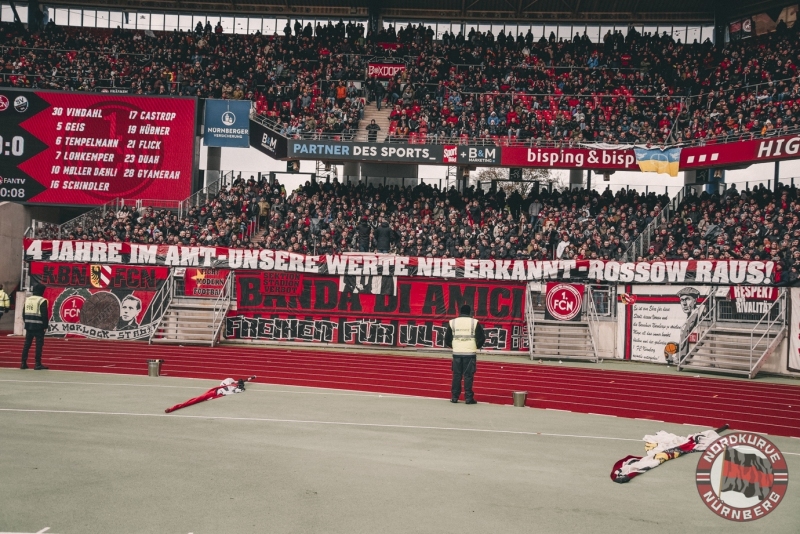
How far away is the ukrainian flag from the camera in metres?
33.5

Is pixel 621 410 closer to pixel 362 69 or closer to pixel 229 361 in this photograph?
pixel 229 361

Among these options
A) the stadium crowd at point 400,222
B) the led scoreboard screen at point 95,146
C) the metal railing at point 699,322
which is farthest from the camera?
the led scoreboard screen at point 95,146

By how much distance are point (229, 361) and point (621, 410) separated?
1090cm

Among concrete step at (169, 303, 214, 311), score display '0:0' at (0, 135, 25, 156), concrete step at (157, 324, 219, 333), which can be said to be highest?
score display '0:0' at (0, 135, 25, 156)

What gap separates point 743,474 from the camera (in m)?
5.39

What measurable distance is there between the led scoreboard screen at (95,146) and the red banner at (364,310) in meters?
12.8

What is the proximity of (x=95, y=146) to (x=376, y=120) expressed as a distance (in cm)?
1363

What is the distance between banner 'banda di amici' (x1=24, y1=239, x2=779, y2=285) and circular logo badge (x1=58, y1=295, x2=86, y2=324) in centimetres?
156

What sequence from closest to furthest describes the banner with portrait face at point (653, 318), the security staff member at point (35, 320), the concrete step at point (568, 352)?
the security staff member at point (35, 320) → the banner with portrait face at point (653, 318) → the concrete step at point (568, 352)

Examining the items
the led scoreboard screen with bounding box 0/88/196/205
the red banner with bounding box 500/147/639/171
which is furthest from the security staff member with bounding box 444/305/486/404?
the led scoreboard screen with bounding box 0/88/196/205

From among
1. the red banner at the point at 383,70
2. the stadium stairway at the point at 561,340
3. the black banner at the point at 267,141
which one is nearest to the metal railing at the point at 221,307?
the stadium stairway at the point at 561,340

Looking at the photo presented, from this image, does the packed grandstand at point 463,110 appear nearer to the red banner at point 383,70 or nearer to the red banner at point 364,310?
the red banner at point 383,70

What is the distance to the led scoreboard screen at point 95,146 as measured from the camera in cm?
3669

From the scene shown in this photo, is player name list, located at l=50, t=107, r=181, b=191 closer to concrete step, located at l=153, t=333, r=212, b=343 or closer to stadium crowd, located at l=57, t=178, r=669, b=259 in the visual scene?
stadium crowd, located at l=57, t=178, r=669, b=259
